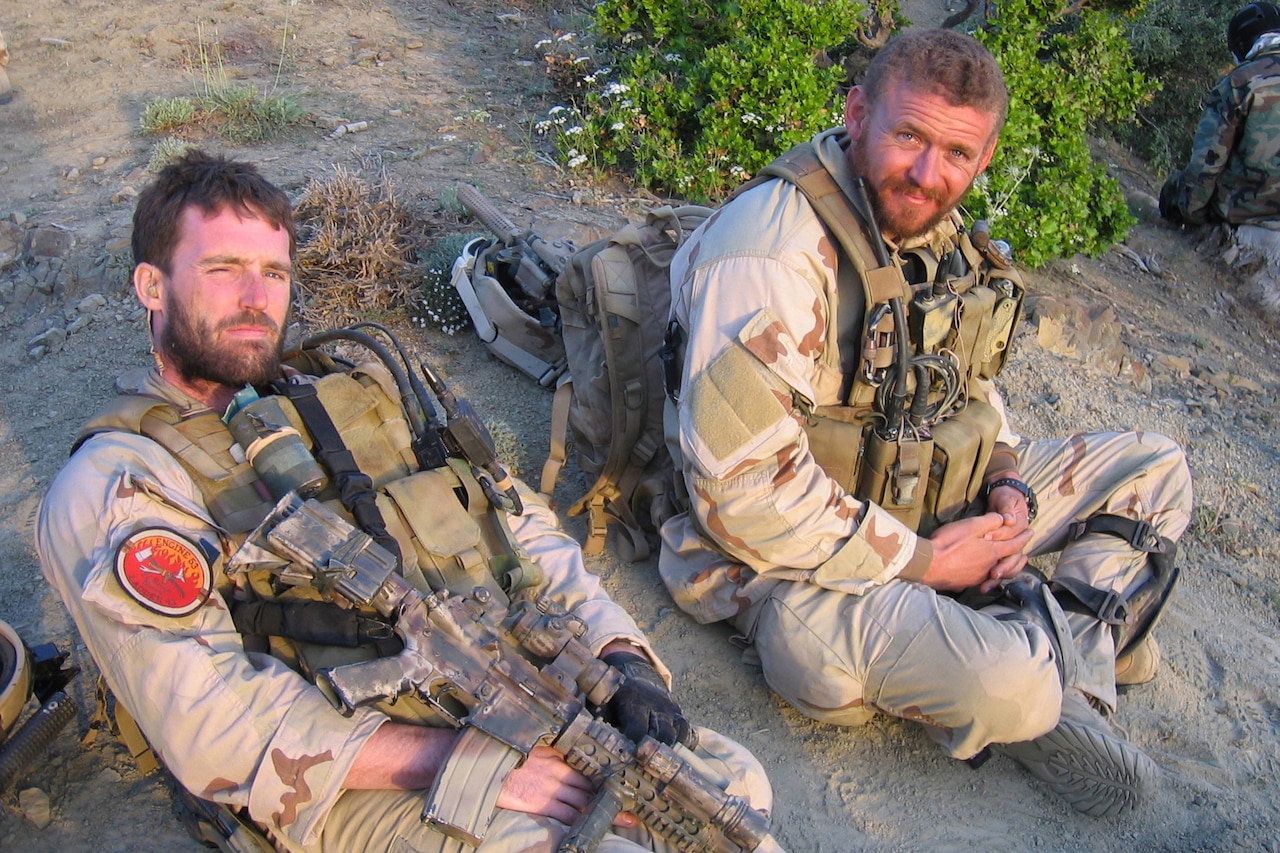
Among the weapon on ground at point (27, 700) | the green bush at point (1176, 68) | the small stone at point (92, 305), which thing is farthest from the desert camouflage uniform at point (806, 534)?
the green bush at point (1176, 68)

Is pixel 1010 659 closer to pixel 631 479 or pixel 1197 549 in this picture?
pixel 631 479

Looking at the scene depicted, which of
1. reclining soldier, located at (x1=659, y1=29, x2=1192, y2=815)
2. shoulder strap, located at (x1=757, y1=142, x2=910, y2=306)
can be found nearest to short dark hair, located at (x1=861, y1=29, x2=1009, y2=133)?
reclining soldier, located at (x1=659, y1=29, x2=1192, y2=815)

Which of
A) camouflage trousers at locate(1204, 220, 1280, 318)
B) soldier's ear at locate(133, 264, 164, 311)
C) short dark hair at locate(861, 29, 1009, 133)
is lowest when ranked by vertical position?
camouflage trousers at locate(1204, 220, 1280, 318)

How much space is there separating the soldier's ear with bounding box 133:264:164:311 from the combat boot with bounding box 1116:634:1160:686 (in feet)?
10.5

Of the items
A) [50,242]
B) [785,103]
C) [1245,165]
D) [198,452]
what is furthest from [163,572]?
[1245,165]

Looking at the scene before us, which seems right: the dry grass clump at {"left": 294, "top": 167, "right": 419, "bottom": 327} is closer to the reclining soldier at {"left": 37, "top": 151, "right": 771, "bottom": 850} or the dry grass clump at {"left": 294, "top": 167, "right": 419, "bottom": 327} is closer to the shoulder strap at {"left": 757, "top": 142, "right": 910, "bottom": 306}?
the reclining soldier at {"left": 37, "top": 151, "right": 771, "bottom": 850}

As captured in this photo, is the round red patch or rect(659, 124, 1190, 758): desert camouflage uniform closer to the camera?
the round red patch

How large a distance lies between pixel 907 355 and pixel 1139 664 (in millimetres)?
1431

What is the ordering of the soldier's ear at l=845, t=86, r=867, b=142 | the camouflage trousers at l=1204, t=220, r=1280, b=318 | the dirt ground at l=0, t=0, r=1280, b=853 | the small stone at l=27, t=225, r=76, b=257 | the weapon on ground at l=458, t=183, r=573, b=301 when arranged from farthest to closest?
1. the camouflage trousers at l=1204, t=220, r=1280, b=318
2. the small stone at l=27, t=225, r=76, b=257
3. the weapon on ground at l=458, t=183, r=573, b=301
4. the soldier's ear at l=845, t=86, r=867, b=142
5. the dirt ground at l=0, t=0, r=1280, b=853

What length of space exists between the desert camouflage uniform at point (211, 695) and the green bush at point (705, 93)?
4.00 meters

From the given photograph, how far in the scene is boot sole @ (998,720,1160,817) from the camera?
9.83ft

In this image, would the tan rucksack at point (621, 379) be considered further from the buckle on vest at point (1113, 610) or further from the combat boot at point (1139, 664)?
the combat boot at point (1139, 664)

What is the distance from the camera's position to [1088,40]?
629 centimetres

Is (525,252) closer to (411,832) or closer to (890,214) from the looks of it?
(890,214)
